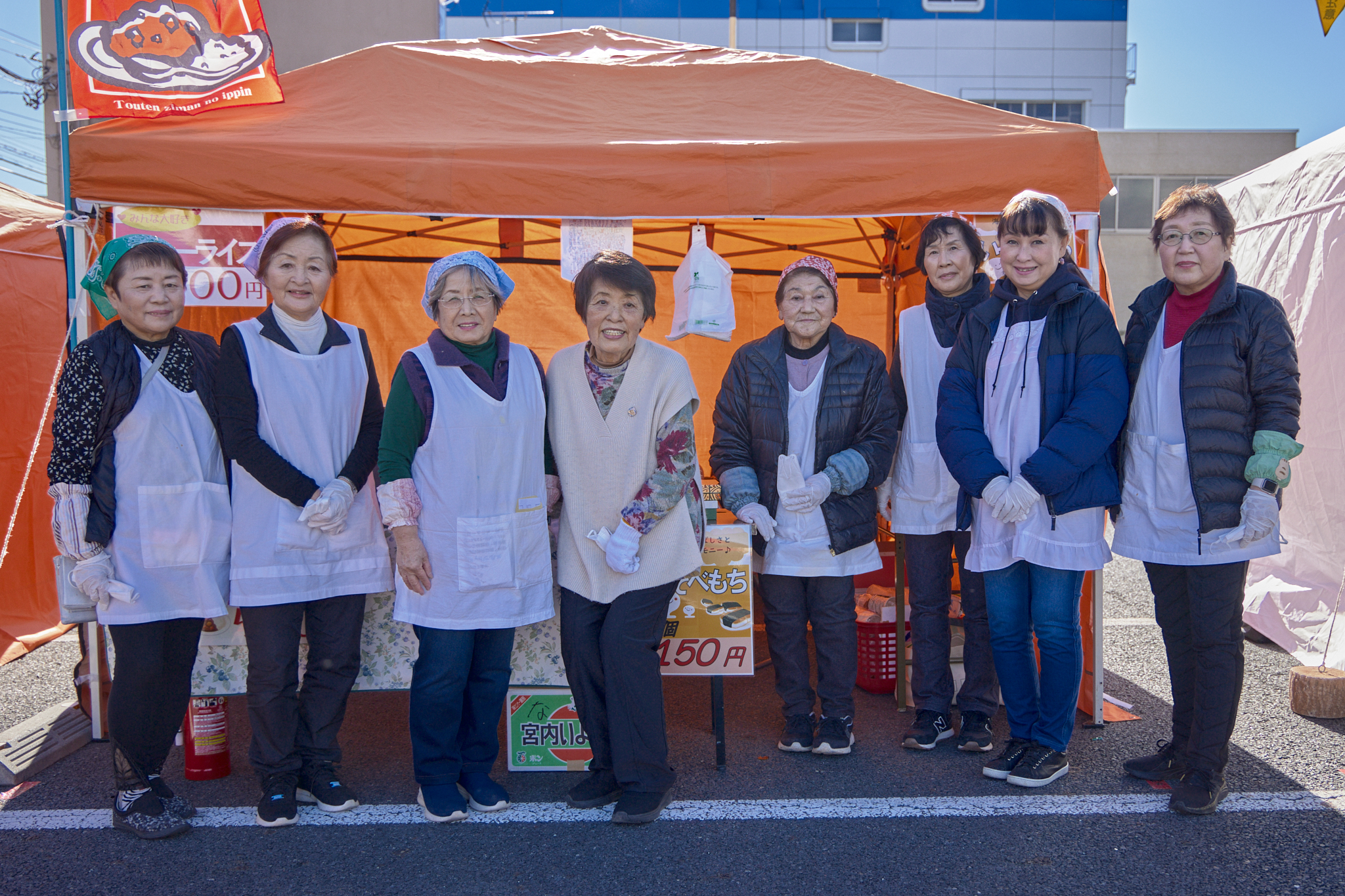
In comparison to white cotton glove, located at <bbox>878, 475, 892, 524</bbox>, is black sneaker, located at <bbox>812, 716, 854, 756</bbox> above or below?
below

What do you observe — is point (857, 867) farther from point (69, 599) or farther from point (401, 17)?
point (401, 17)

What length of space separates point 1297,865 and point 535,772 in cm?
236

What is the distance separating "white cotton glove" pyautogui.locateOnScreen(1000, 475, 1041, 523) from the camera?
2.86m

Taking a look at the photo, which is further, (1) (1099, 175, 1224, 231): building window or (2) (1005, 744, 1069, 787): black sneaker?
(1) (1099, 175, 1224, 231): building window

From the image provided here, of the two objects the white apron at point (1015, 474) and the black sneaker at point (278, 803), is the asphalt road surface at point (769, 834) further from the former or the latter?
the white apron at point (1015, 474)

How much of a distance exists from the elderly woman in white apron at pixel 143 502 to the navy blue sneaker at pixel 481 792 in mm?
846

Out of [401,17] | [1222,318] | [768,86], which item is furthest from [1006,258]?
[401,17]

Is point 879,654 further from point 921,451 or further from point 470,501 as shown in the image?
point 470,501

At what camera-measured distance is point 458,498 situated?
8.96ft

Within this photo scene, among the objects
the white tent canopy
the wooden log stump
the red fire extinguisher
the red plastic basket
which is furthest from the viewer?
the white tent canopy

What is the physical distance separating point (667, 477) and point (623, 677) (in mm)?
646

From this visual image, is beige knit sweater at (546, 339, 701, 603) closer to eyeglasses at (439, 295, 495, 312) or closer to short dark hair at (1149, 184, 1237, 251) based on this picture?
eyeglasses at (439, 295, 495, 312)

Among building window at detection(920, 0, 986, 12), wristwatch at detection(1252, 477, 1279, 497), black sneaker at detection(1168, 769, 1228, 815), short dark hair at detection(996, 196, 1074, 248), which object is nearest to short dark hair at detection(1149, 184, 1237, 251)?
short dark hair at detection(996, 196, 1074, 248)

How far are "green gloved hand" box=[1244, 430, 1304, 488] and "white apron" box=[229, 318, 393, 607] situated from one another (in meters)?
2.79
